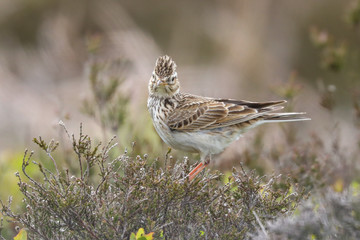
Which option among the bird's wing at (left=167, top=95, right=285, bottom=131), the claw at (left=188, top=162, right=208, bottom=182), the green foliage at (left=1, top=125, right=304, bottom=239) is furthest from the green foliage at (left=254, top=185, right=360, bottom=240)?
the bird's wing at (left=167, top=95, right=285, bottom=131)

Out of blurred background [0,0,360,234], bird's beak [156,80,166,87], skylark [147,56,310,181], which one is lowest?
skylark [147,56,310,181]

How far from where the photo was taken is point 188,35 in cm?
1973

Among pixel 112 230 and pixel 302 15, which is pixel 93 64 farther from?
pixel 302 15

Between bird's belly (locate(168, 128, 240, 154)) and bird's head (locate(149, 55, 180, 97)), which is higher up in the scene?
bird's head (locate(149, 55, 180, 97))

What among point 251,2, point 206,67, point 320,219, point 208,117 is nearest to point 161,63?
point 208,117

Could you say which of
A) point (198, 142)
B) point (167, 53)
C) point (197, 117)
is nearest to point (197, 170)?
point (198, 142)

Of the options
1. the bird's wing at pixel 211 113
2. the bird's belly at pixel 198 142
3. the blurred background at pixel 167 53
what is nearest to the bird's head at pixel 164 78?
the bird's wing at pixel 211 113

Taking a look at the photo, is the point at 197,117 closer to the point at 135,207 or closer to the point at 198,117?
the point at 198,117

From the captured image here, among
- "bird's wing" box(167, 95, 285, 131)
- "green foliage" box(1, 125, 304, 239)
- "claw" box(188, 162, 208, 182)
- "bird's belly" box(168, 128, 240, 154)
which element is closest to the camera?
"green foliage" box(1, 125, 304, 239)

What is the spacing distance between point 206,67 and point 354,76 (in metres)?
10.3

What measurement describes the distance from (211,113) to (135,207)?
2044 millimetres

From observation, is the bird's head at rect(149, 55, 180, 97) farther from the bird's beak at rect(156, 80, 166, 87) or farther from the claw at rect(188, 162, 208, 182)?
the claw at rect(188, 162, 208, 182)

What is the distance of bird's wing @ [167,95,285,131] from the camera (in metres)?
5.73

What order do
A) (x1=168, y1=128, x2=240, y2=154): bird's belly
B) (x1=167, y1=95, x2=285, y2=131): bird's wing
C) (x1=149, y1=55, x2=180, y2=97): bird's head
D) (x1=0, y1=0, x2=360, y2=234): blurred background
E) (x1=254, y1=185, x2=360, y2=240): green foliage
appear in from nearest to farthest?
(x1=254, y1=185, x2=360, y2=240): green foliage
(x1=168, y1=128, x2=240, y2=154): bird's belly
(x1=167, y1=95, x2=285, y2=131): bird's wing
(x1=149, y1=55, x2=180, y2=97): bird's head
(x1=0, y1=0, x2=360, y2=234): blurred background
